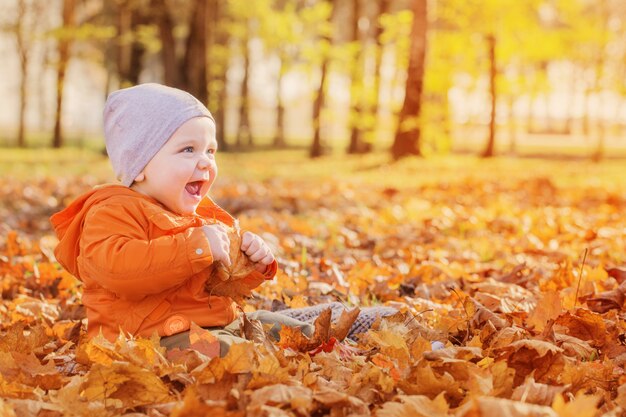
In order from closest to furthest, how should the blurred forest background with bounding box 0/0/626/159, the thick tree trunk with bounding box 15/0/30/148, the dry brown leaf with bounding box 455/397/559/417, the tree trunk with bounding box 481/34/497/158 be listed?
the dry brown leaf with bounding box 455/397/559/417 < the blurred forest background with bounding box 0/0/626/159 < the tree trunk with bounding box 481/34/497/158 < the thick tree trunk with bounding box 15/0/30/148

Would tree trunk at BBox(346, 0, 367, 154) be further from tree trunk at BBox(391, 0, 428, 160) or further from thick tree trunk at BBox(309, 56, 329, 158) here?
tree trunk at BBox(391, 0, 428, 160)

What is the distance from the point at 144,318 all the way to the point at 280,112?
37.4 meters

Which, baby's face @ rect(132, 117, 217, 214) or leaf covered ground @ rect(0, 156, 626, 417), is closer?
leaf covered ground @ rect(0, 156, 626, 417)

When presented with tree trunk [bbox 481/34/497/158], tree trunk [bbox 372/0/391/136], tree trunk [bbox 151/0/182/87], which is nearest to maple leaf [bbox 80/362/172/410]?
tree trunk [bbox 372/0/391/136]

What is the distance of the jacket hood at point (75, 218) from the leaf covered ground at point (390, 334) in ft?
1.17

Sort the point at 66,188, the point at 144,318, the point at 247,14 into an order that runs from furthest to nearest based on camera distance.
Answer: the point at 247,14 < the point at 66,188 < the point at 144,318

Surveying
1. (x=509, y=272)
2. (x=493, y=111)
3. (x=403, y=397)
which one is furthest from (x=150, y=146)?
(x=493, y=111)

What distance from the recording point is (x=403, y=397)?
221 centimetres

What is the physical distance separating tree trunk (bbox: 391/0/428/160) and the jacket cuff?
14807 millimetres

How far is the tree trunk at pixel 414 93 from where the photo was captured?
1697 centimetres

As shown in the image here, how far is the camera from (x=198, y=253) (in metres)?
2.79

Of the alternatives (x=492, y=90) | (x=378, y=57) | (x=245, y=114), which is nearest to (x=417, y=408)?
(x=378, y=57)

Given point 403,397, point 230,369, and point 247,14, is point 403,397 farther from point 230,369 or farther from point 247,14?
point 247,14

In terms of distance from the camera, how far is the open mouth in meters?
3.04
